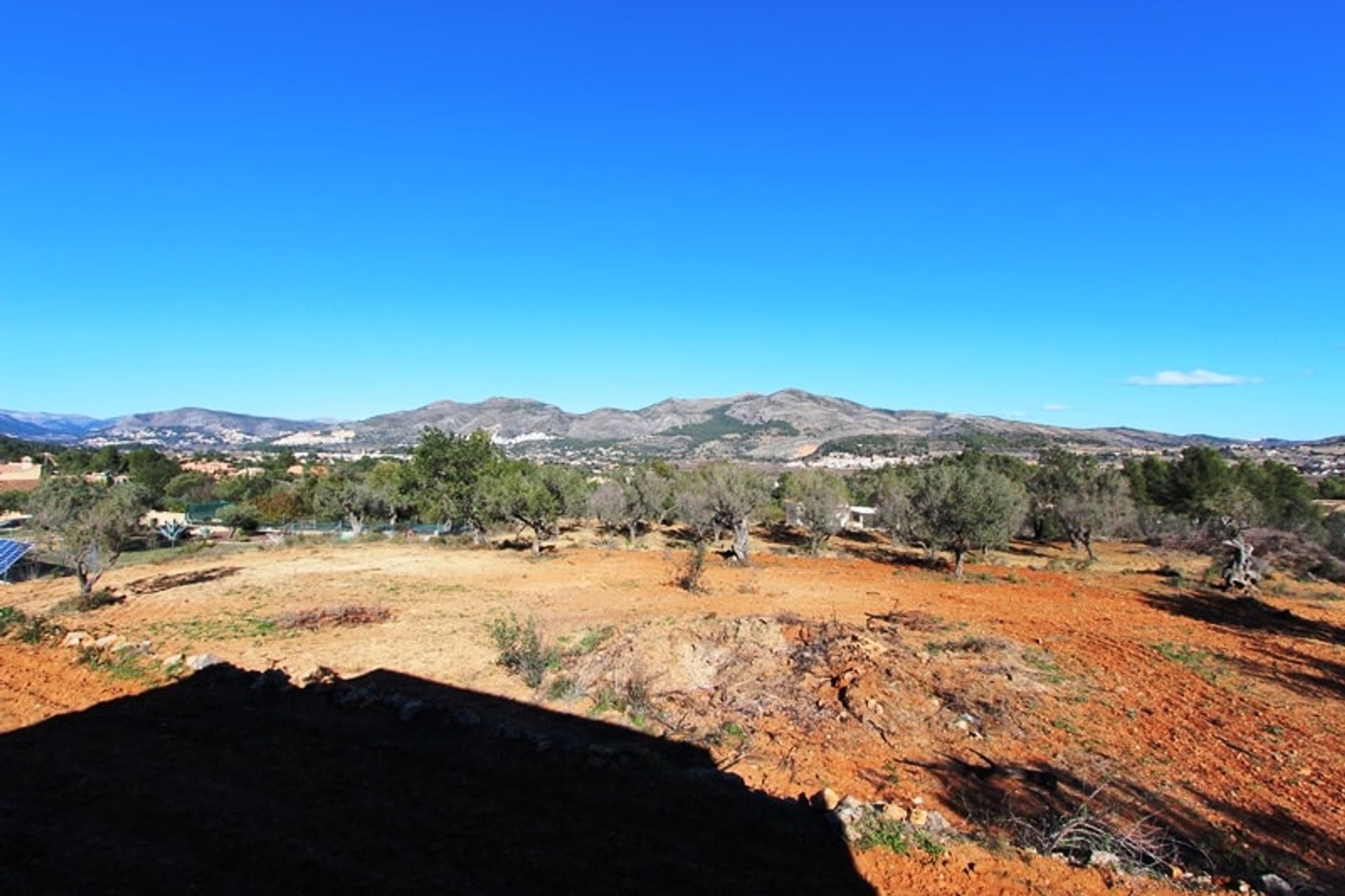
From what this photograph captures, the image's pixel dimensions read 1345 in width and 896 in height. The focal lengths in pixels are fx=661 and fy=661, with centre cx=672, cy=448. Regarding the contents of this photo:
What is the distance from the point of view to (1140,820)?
6684 millimetres

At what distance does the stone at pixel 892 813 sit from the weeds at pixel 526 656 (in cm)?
671

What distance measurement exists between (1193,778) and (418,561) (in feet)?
93.0

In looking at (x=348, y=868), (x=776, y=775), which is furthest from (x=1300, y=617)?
(x=348, y=868)

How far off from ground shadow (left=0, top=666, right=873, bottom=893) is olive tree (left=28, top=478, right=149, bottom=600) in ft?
44.4

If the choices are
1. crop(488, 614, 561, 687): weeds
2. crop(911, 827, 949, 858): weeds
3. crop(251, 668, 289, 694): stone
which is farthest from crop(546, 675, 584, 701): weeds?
crop(911, 827, 949, 858): weeds

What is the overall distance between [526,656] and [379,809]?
561cm

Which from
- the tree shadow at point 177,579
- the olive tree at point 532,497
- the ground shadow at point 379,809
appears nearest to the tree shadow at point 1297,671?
the ground shadow at point 379,809

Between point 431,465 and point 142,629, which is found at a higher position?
point 431,465

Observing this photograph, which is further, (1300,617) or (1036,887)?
(1300,617)

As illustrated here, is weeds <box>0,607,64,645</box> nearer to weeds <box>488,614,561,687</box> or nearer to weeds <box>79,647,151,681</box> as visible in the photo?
weeds <box>79,647,151,681</box>

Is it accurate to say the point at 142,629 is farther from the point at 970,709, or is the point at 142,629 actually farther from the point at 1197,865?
the point at 1197,865

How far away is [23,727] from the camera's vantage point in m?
9.23

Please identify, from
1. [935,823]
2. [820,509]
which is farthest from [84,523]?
[820,509]

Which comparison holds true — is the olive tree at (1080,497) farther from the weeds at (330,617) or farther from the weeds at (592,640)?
the weeds at (330,617)
